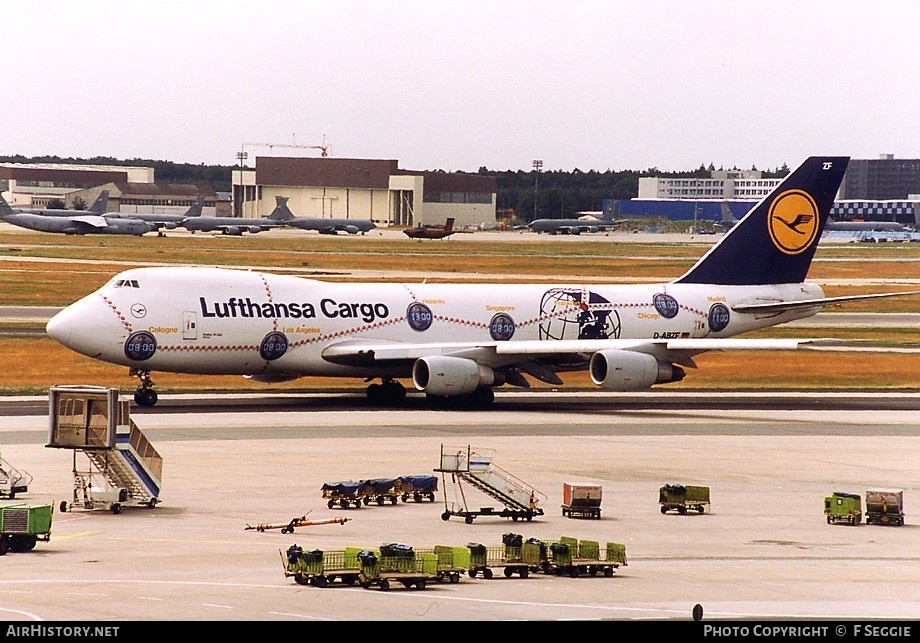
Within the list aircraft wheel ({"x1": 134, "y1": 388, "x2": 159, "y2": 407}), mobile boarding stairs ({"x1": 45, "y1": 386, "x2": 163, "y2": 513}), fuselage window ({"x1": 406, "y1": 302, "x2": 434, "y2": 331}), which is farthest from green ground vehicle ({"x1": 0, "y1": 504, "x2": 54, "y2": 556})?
fuselage window ({"x1": 406, "y1": 302, "x2": 434, "y2": 331})

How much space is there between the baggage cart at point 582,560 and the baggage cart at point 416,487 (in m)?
8.43

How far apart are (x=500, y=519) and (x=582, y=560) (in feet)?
21.5

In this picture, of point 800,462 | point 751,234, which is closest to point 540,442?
point 800,462

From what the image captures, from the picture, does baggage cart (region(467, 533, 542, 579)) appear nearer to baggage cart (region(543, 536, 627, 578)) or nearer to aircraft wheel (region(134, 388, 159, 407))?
baggage cart (region(543, 536, 627, 578))

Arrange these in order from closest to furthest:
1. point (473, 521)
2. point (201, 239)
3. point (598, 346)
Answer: point (473, 521) < point (598, 346) < point (201, 239)

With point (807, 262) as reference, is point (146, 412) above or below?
below

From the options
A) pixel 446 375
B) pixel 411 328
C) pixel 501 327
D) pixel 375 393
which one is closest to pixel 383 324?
pixel 411 328

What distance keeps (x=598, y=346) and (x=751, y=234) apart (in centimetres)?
1267

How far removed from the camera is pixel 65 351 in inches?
2820

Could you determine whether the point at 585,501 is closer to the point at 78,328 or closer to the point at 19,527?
the point at 19,527

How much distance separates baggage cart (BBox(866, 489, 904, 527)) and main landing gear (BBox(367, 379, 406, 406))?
84.4 feet
